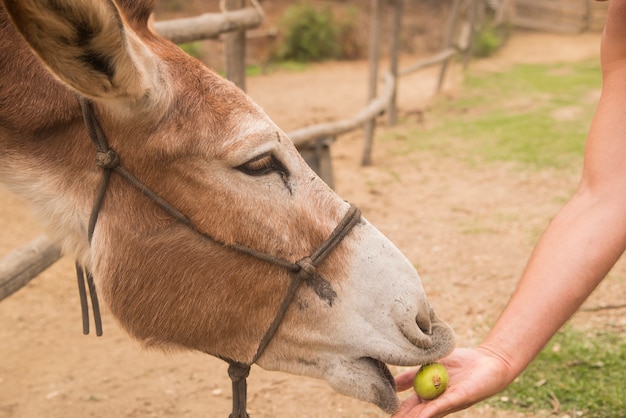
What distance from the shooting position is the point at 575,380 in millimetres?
3025

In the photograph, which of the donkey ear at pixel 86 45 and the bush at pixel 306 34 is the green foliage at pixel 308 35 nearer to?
the bush at pixel 306 34

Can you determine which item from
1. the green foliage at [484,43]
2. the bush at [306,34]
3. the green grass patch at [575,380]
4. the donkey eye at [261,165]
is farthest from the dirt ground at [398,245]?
the green foliage at [484,43]

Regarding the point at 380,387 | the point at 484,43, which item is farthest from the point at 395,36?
the point at 484,43

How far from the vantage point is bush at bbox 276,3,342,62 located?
14.8 m

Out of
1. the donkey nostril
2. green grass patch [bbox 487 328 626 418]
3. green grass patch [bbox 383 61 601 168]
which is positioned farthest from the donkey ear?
green grass patch [bbox 383 61 601 168]

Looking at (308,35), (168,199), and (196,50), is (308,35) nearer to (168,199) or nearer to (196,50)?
(196,50)

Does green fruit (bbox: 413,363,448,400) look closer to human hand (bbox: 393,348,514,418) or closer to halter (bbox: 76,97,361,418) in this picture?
human hand (bbox: 393,348,514,418)

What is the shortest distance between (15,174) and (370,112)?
5006 millimetres

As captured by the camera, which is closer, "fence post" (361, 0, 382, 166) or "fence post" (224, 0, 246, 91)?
"fence post" (224, 0, 246, 91)

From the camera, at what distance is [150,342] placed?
1737 mm

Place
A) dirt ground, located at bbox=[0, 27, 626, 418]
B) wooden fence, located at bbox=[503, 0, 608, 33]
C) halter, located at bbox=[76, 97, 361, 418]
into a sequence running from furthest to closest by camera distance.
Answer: wooden fence, located at bbox=[503, 0, 608, 33]
dirt ground, located at bbox=[0, 27, 626, 418]
halter, located at bbox=[76, 97, 361, 418]

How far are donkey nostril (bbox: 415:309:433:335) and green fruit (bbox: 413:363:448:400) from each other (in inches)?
4.1

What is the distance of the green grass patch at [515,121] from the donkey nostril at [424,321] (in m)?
5.45

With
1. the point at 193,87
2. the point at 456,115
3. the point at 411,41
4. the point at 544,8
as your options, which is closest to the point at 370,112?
the point at 456,115
